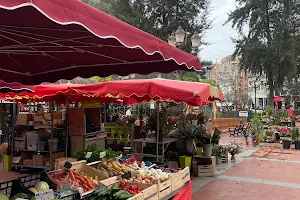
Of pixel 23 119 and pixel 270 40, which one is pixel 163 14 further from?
pixel 23 119

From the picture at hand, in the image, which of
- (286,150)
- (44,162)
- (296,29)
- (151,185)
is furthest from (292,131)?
(296,29)

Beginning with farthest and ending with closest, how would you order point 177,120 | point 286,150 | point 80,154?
1. point 286,150
2. point 177,120
3. point 80,154

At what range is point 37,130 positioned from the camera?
8.91 metres

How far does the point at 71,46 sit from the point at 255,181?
7.13m

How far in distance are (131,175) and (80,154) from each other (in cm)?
129

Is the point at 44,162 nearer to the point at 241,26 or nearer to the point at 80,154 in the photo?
the point at 80,154

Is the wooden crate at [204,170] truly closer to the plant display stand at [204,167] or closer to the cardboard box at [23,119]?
the plant display stand at [204,167]

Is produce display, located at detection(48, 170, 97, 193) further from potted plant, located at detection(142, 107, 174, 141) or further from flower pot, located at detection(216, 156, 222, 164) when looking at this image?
flower pot, located at detection(216, 156, 222, 164)

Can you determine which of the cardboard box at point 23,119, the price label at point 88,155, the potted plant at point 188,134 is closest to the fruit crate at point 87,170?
the price label at point 88,155

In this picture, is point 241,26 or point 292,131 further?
point 241,26

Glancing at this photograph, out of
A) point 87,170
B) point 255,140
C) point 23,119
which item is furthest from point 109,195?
point 255,140

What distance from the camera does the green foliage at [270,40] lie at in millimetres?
30172

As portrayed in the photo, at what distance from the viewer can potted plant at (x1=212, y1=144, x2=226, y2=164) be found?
10.4 m

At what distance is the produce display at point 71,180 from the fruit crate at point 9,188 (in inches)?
20.2
